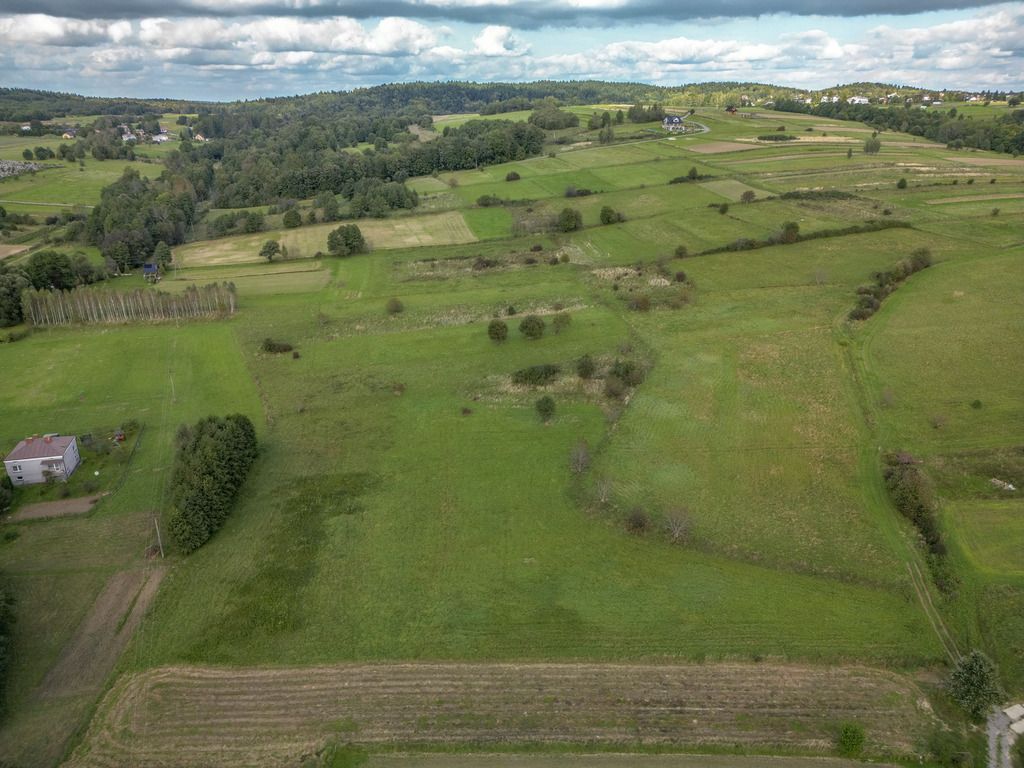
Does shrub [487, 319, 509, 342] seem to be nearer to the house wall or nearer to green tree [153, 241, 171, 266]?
the house wall

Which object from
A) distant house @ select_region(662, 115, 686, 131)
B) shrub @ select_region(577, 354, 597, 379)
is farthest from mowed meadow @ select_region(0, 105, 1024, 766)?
distant house @ select_region(662, 115, 686, 131)

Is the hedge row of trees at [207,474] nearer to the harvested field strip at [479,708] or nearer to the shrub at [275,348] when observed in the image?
the harvested field strip at [479,708]

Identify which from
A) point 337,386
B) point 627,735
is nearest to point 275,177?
point 337,386

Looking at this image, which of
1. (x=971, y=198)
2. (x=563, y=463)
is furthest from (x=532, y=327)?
(x=971, y=198)

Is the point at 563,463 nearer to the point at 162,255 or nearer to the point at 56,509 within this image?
the point at 56,509

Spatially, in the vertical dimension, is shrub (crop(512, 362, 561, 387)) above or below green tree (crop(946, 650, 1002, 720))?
above

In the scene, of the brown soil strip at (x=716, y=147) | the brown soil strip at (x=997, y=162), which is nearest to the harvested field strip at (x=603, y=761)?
the brown soil strip at (x=716, y=147)
